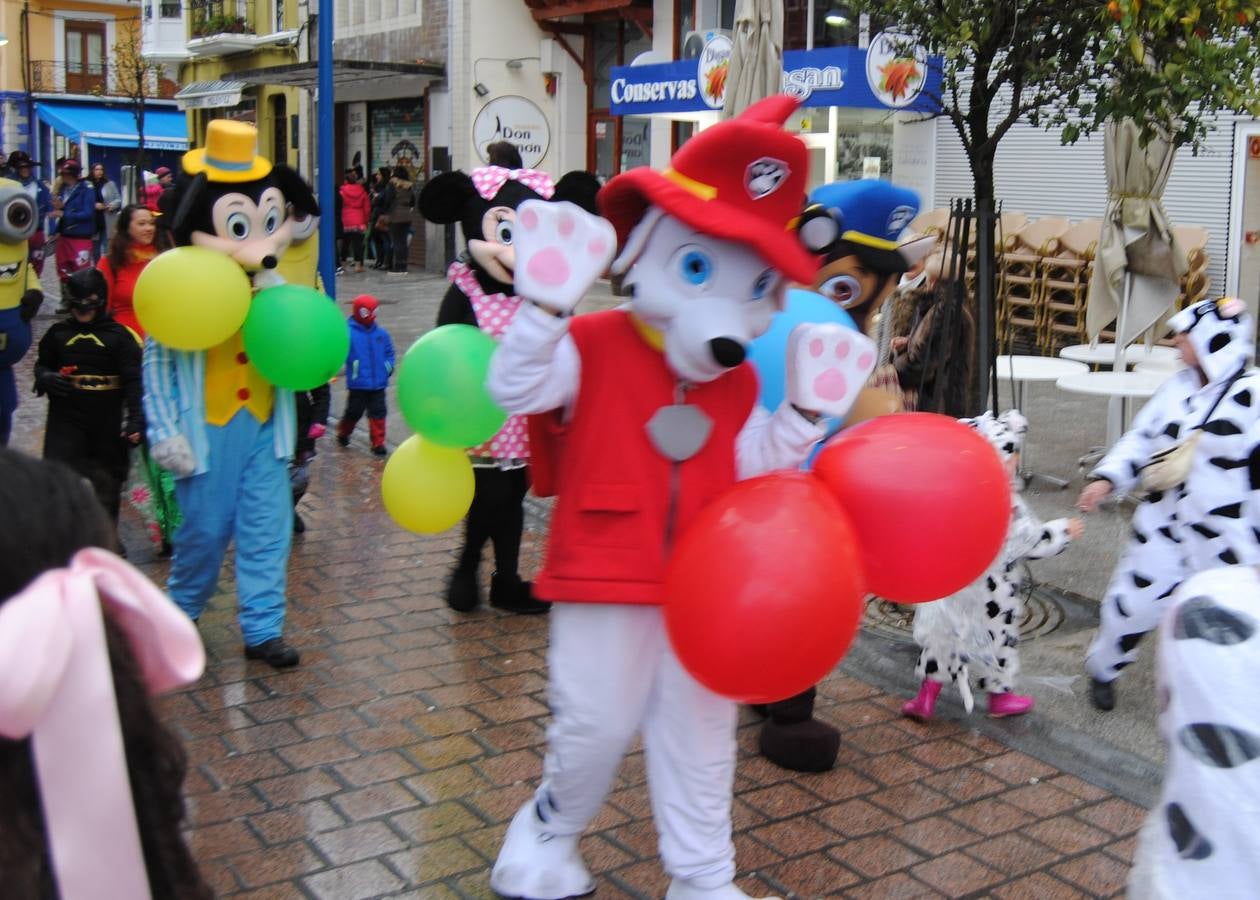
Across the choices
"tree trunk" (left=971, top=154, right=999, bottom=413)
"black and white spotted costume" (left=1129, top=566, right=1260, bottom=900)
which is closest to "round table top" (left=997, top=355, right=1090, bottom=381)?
"tree trunk" (left=971, top=154, right=999, bottom=413)

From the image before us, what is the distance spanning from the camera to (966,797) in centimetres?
427

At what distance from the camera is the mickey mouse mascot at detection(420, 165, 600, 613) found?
544cm

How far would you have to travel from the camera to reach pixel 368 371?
9.03 metres

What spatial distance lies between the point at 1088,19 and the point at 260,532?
4058 mm

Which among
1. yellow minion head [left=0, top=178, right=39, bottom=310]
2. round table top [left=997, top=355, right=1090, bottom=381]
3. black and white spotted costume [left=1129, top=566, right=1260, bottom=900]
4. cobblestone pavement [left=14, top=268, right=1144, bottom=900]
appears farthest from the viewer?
Result: round table top [left=997, top=355, right=1090, bottom=381]

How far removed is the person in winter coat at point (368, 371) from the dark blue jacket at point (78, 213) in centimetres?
887

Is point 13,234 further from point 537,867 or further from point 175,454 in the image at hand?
point 537,867

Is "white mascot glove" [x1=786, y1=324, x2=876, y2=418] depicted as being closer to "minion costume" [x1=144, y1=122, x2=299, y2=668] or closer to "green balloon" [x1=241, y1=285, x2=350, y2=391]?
"green balloon" [x1=241, y1=285, x2=350, y2=391]

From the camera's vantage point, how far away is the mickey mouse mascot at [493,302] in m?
5.44

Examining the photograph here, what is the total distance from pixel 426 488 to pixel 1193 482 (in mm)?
2558

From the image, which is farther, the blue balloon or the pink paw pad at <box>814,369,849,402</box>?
the blue balloon

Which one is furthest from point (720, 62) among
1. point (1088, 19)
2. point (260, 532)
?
point (260, 532)

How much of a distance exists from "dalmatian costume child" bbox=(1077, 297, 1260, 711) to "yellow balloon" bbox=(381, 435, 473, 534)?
2.11 metres

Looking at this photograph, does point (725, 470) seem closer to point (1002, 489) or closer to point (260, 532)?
point (1002, 489)
